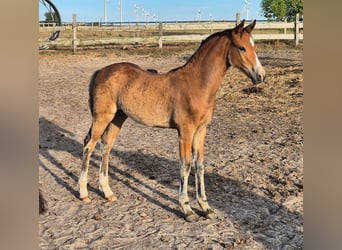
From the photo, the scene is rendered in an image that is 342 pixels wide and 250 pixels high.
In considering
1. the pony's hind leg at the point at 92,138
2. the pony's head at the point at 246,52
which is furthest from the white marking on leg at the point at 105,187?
the pony's head at the point at 246,52

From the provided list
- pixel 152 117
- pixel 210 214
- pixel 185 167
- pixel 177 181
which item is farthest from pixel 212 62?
pixel 177 181

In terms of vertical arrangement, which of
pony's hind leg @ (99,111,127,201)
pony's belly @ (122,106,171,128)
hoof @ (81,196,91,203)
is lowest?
hoof @ (81,196,91,203)

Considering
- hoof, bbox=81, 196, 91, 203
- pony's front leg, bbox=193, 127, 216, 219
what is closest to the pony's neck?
pony's front leg, bbox=193, 127, 216, 219

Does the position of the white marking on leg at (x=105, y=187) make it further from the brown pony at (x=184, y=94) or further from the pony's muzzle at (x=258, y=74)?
the pony's muzzle at (x=258, y=74)

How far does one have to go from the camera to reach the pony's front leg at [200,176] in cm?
287

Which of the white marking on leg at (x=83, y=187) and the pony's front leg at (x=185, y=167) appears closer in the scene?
the pony's front leg at (x=185, y=167)

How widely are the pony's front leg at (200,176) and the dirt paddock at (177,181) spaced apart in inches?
2.6

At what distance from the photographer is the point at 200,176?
296 centimetres

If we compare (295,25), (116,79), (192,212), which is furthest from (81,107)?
(295,25)

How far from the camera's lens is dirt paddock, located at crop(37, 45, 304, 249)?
2545mm

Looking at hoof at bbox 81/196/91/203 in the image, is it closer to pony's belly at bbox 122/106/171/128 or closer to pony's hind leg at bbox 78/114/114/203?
pony's hind leg at bbox 78/114/114/203

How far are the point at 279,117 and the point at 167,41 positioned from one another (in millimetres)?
8701

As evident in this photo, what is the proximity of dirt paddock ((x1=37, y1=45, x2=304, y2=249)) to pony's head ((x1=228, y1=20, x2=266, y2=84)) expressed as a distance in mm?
963

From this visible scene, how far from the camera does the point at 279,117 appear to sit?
5.63m
